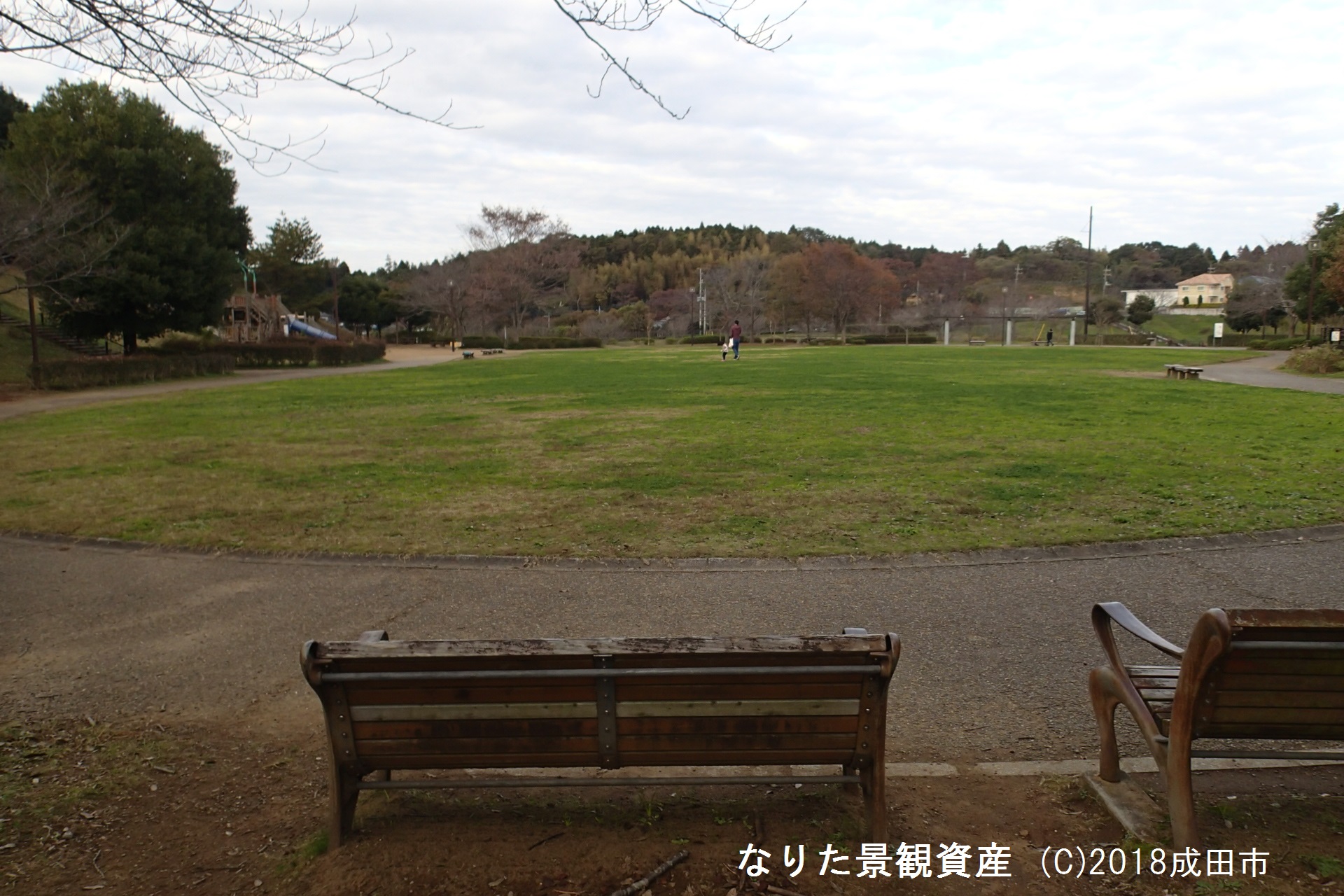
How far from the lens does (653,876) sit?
2.74 m

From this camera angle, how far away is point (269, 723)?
4086 millimetres

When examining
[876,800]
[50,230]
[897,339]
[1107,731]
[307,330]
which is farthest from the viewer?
[897,339]

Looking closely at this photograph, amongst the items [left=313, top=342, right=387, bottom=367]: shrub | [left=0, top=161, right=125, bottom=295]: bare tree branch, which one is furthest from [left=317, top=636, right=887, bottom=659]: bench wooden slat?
[left=313, top=342, right=387, bottom=367]: shrub

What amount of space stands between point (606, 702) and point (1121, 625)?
198 cm

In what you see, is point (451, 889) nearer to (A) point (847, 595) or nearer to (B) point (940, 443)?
(A) point (847, 595)

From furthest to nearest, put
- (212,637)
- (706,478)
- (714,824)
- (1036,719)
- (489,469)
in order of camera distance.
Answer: (489,469)
(706,478)
(212,637)
(1036,719)
(714,824)

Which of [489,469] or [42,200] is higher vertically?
[42,200]

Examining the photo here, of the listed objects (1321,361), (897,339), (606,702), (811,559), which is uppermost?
(897,339)

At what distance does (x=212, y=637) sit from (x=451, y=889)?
3300mm

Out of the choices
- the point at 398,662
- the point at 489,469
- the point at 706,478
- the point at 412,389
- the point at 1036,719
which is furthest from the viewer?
the point at 412,389

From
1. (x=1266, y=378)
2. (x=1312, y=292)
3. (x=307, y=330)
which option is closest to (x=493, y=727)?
(x=1266, y=378)

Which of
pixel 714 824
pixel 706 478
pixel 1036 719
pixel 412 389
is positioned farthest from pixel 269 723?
pixel 412 389

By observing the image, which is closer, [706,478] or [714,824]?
[714,824]

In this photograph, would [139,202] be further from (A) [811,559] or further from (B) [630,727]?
(B) [630,727]
